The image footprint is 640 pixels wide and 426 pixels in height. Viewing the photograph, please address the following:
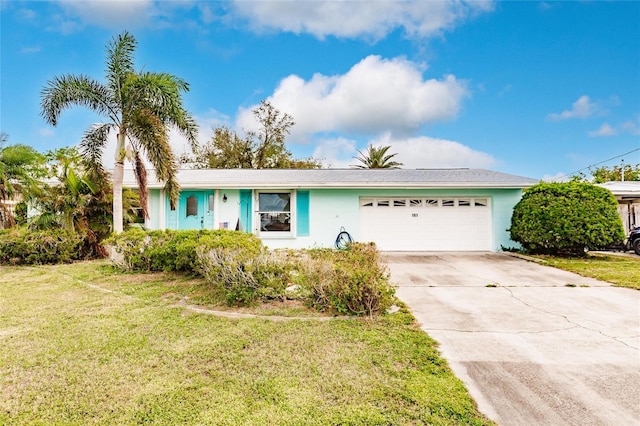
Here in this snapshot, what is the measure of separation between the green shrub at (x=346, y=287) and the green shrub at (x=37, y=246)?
28.2 ft

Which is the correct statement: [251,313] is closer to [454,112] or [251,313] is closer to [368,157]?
[454,112]

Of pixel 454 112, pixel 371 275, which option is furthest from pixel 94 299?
pixel 454 112

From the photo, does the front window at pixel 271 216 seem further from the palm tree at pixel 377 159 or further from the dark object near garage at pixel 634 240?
the palm tree at pixel 377 159

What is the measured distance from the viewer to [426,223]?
43.1ft

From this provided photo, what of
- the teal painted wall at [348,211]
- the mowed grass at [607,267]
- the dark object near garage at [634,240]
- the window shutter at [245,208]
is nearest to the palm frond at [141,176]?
the window shutter at [245,208]

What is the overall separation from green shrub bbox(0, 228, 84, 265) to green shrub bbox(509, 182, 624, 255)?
1460 cm

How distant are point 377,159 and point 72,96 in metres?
23.6

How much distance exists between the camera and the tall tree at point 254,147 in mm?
28500

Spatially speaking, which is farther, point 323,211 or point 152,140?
point 323,211

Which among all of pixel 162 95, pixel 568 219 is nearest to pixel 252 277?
pixel 162 95

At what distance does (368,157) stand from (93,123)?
899 inches

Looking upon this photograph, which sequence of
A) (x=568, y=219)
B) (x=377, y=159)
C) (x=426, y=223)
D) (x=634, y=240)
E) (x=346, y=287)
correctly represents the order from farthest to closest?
(x=377, y=159) < (x=426, y=223) < (x=634, y=240) < (x=568, y=219) < (x=346, y=287)

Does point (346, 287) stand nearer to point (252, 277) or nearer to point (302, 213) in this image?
point (252, 277)

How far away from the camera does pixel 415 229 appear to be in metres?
13.1
